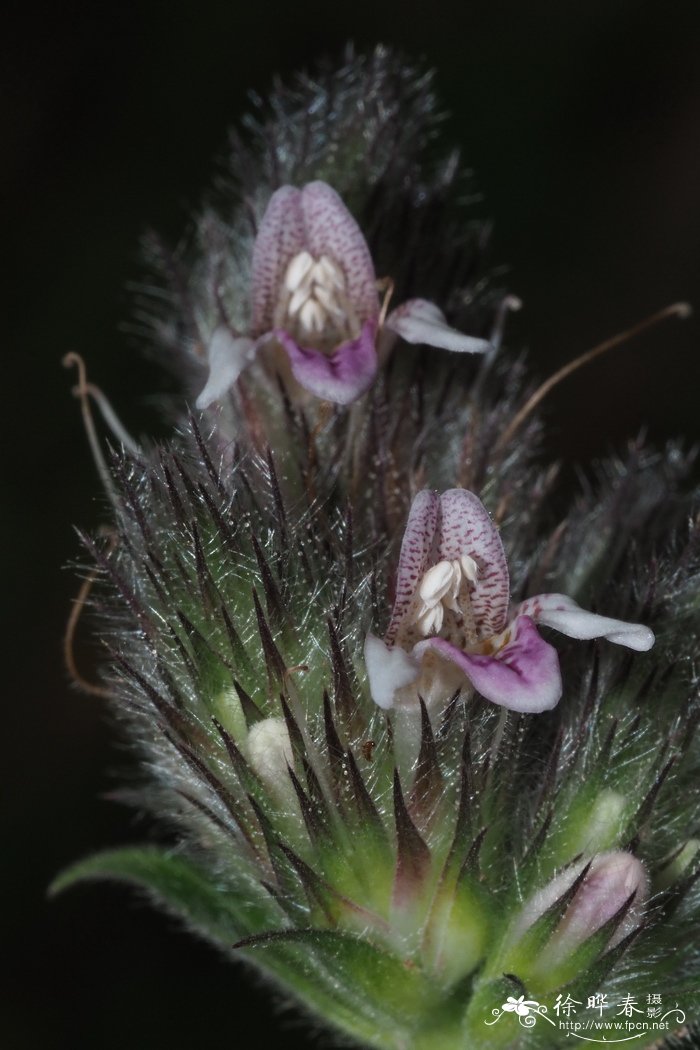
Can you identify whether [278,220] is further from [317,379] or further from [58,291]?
[58,291]

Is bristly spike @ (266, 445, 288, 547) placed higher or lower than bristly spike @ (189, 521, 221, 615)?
higher

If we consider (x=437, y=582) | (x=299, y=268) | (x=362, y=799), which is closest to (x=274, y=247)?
(x=299, y=268)

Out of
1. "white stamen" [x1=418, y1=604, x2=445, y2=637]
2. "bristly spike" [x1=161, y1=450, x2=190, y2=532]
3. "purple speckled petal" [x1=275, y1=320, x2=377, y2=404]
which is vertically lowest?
"white stamen" [x1=418, y1=604, x2=445, y2=637]

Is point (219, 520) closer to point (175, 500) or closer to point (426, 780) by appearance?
point (175, 500)

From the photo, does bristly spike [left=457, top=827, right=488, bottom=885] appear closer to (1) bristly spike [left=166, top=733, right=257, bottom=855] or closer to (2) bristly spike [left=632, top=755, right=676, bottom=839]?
(2) bristly spike [left=632, top=755, right=676, bottom=839]

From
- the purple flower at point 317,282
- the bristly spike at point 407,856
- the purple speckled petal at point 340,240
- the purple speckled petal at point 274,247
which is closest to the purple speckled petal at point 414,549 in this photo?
the bristly spike at point 407,856

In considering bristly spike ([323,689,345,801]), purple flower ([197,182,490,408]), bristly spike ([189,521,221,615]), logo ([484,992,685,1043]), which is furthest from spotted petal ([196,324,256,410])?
logo ([484,992,685,1043])

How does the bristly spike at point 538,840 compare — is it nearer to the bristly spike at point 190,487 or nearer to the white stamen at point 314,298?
the bristly spike at point 190,487
